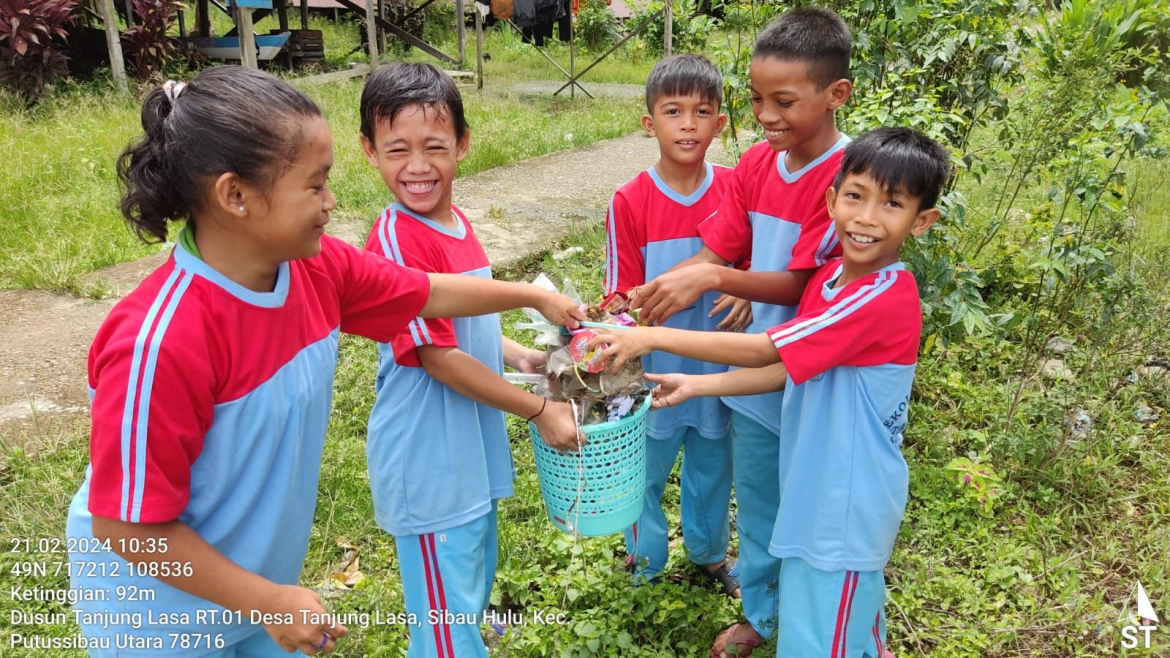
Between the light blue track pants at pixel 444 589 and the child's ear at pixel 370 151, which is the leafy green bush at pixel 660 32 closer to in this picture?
the child's ear at pixel 370 151

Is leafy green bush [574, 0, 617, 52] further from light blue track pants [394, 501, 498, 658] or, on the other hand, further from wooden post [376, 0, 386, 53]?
light blue track pants [394, 501, 498, 658]

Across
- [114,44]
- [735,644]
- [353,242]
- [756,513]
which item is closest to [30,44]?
[114,44]

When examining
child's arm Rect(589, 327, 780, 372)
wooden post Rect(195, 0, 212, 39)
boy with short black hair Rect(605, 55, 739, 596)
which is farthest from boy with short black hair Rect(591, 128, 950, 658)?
wooden post Rect(195, 0, 212, 39)

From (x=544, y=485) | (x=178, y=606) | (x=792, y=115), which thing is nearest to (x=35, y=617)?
(x=178, y=606)

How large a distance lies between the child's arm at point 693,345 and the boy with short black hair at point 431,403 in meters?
0.19

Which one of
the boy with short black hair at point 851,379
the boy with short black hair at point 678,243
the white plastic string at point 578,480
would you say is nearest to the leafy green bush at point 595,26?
the boy with short black hair at point 678,243

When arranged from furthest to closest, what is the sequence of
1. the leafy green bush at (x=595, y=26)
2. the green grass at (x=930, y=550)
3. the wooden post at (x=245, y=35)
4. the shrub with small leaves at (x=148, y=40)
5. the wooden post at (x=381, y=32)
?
1. the leafy green bush at (x=595, y=26)
2. the wooden post at (x=381, y=32)
3. the shrub with small leaves at (x=148, y=40)
4. the wooden post at (x=245, y=35)
5. the green grass at (x=930, y=550)

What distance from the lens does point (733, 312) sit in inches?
91.3

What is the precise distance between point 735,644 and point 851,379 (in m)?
1.00

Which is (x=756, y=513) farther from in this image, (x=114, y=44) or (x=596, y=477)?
(x=114, y=44)

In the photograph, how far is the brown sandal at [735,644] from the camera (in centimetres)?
233

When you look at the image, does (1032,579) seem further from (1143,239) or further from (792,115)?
(1143,239)

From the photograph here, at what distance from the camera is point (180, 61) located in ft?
30.4

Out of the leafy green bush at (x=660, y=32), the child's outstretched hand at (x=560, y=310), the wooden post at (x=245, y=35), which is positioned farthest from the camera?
the leafy green bush at (x=660, y=32)
